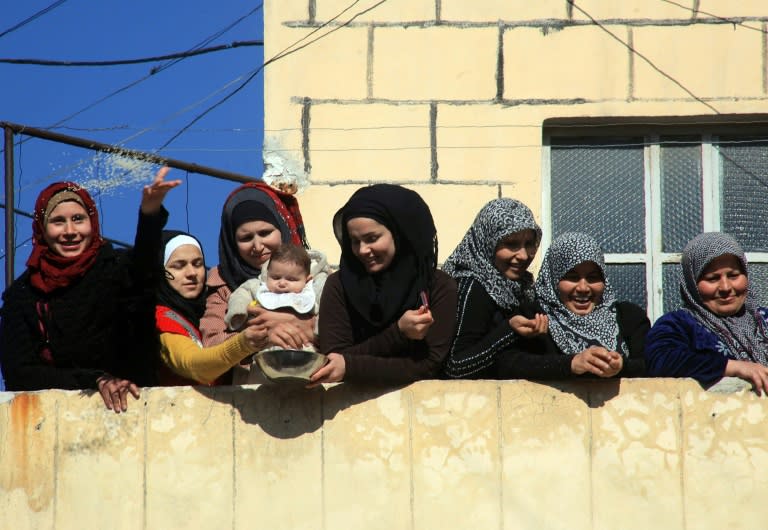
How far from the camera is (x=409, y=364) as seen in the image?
577 centimetres

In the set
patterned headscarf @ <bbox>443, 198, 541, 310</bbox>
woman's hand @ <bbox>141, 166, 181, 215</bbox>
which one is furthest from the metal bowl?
patterned headscarf @ <bbox>443, 198, 541, 310</bbox>

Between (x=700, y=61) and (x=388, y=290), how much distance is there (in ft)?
9.41

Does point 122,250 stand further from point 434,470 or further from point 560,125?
point 560,125

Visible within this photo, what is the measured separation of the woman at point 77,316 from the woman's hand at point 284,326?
17.5 inches

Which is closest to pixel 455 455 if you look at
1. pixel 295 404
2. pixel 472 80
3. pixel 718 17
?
pixel 295 404

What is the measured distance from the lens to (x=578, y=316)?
238 inches

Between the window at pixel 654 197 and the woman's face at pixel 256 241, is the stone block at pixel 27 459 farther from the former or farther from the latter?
the window at pixel 654 197

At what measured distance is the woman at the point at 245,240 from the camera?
632cm

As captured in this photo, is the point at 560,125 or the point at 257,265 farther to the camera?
the point at 560,125

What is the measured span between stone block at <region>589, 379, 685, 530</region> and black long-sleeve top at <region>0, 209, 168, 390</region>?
1.88 metres

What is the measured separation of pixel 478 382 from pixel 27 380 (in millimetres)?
1864

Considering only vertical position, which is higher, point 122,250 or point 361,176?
point 361,176

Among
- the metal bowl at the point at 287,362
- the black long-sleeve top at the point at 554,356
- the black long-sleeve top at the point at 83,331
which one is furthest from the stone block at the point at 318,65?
the metal bowl at the point at 287,362

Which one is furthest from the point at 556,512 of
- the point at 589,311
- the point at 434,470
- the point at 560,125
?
the point at 560,125
